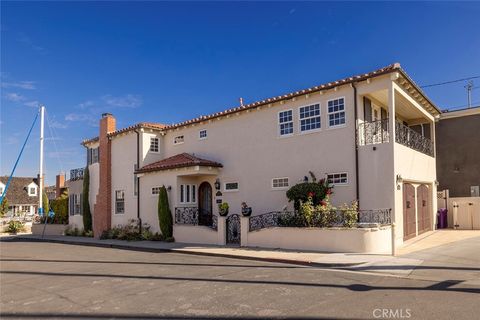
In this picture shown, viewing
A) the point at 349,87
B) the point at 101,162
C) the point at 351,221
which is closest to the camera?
the point at 351,221

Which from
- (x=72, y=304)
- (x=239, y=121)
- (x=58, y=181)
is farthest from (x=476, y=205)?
(x=58, y=181)

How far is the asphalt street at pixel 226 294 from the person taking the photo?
676 cm

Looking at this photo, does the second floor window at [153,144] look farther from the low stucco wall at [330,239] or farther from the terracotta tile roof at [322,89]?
the low stucco wall at [330,239]

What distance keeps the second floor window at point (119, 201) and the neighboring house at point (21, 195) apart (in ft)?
106

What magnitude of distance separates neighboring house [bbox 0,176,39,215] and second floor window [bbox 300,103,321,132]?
4477cm

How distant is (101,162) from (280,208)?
42.7 ft

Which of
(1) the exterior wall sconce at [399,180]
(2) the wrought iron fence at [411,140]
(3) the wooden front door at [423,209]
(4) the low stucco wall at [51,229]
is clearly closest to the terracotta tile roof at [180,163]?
(2) the wrought iron fence at [411,140]

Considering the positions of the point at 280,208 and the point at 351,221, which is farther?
the point at 280,208

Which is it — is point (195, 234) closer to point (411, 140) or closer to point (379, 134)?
point (379, 134)

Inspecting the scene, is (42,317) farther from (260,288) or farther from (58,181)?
(58,181)

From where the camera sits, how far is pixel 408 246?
14398 millimetres

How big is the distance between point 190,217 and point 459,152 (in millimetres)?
15748

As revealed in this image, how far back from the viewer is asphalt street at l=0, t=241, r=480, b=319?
676 cm

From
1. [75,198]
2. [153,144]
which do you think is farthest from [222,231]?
[75,198]
